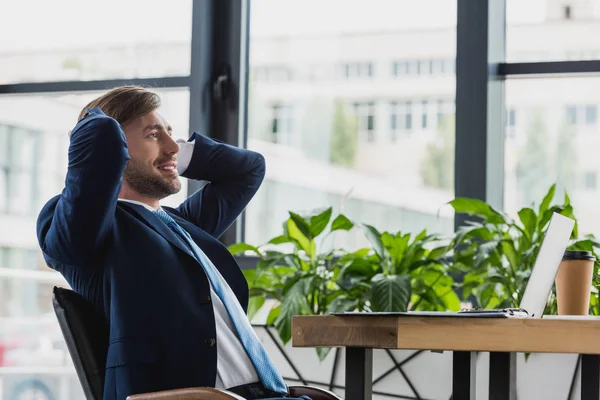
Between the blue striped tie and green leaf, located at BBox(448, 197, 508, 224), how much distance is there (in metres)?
1.17

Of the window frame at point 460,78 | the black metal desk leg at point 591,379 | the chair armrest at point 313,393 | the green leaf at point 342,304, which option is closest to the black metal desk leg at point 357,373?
the chair armrest at point 313,393

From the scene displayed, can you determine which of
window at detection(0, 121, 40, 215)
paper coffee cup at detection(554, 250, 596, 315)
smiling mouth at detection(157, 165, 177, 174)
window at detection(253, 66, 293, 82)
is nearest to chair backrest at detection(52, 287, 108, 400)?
smiling mouth at detection(157, 165, 177, 174)

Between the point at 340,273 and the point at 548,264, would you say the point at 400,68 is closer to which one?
the point at 340,273

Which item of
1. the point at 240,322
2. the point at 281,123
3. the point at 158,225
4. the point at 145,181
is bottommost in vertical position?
the point at 240,322

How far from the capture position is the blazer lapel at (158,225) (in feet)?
6.53

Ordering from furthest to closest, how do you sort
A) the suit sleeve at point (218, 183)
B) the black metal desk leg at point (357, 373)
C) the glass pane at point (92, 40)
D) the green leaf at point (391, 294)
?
the glass pane at point (92, 40), the green leaf at point (391, 294), the suit sleeve at point (218, 183), the black metal desk leg at point (357, 373)

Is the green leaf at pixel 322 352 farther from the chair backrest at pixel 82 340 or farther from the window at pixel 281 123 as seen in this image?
the chair backrest at pixel 82 340

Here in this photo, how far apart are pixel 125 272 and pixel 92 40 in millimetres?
2336

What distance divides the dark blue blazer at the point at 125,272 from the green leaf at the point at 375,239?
1171 millimetres

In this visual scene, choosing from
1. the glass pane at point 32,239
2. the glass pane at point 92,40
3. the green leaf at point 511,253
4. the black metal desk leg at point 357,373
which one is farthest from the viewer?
the glass pane at point 92,40

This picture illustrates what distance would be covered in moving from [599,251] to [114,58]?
216 centimetres

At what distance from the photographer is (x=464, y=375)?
1996 millimetres

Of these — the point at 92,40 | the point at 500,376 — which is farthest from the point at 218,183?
the point at 92,40

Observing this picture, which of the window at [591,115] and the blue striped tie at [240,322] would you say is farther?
the window at [591,115]
